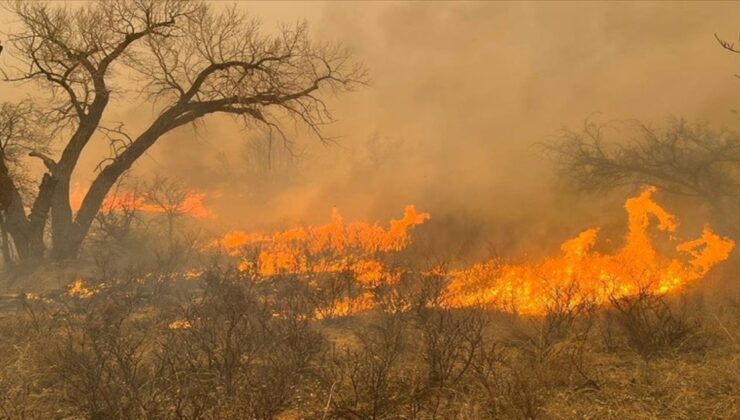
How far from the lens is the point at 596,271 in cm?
1034

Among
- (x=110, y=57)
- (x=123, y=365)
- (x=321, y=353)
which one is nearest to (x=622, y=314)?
(x=321, y=353)

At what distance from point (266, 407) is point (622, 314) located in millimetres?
4782

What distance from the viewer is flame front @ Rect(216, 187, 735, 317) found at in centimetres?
905

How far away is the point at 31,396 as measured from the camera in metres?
4.70

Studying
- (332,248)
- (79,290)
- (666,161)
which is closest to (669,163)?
(666,161)

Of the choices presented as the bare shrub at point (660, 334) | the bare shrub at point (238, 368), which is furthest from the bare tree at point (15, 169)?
the bare shrub at point (660, 334)

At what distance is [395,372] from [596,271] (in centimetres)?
719

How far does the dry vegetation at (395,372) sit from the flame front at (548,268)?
4.96 ft

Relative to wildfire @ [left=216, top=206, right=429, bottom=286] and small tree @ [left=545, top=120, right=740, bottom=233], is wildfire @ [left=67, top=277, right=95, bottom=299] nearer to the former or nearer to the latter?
wildfire @ [left=216, top=206, right=429, bottom=286]

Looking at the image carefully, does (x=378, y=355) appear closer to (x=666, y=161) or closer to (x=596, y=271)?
(x=596, y=271)

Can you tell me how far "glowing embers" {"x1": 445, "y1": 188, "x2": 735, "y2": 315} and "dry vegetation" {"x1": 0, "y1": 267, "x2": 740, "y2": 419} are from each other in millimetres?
1799

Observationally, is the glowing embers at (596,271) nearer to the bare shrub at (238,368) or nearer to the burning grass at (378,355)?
the burning grass at (378,355)

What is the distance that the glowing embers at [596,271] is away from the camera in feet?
29.9

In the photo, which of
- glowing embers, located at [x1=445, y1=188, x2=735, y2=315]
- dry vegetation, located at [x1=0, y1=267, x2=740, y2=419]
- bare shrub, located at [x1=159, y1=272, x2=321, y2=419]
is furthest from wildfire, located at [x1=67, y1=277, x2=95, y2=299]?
glowing embers, located at [x1=445, y1=188, x2=735, y2=315]
